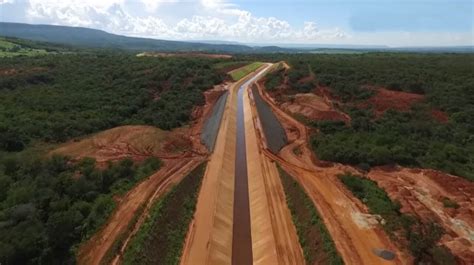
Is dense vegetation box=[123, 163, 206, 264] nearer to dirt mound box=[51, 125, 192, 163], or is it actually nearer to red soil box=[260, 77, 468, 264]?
dirt mound box=[51, 125, 192, 163]

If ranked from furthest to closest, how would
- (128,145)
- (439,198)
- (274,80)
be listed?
(274,80) < (128,145) < (439,198)

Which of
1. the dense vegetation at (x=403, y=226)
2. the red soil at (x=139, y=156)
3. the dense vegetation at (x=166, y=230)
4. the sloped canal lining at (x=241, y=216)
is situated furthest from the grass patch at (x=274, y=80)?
the dense vegetation at (x=166, y=230)

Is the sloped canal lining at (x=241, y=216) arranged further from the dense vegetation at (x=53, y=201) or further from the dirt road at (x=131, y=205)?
the dense vegetation at (x=53, y=201)

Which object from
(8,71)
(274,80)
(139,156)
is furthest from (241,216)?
(8,71)

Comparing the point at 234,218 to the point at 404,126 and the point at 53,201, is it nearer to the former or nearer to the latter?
the point at 53,201

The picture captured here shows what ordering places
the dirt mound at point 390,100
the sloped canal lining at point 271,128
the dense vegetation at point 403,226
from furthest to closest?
the dirt mound at point 390,100 < the sloped canal lining at point 271,128 < the dense vegetation at point 403,226

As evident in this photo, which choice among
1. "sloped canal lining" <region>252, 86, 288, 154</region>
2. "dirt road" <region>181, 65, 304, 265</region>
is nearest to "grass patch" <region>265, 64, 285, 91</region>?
"sloped canal lining" <region>252, 86, 288, 154</region>
